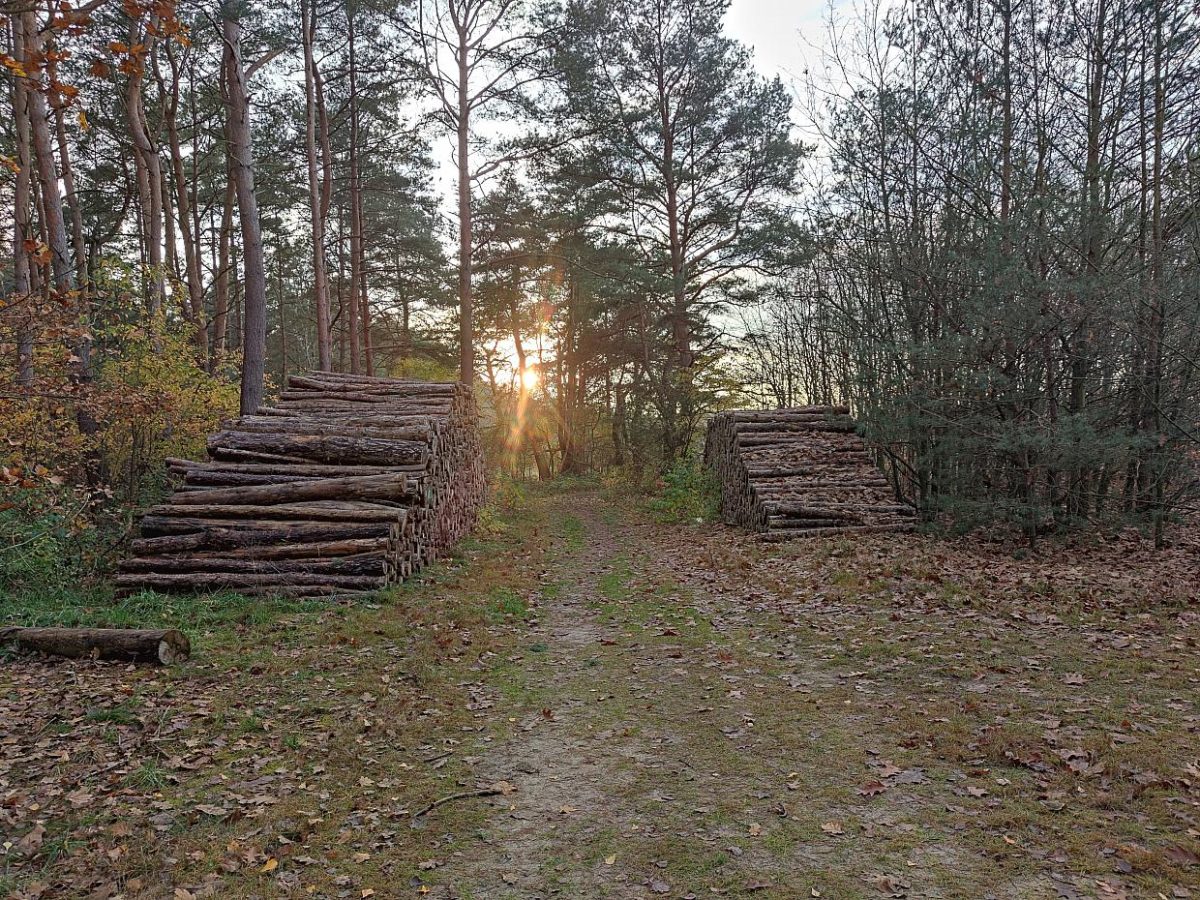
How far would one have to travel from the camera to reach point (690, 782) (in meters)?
4.37

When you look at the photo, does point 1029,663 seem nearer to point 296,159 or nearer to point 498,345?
point 296,159

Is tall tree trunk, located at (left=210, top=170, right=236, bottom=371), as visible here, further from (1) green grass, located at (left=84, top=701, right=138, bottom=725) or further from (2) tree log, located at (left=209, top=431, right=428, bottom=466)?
(1) green grass, located at (left=84, top=701, right=138, bottom=725)

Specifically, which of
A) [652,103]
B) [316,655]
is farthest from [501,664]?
[652,103]

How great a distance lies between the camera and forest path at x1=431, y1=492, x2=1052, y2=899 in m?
3.42

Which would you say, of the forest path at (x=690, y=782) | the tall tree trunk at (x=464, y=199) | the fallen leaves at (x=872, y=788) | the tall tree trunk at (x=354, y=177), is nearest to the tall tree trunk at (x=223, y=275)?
the tall tree trunk at (x=354, y=177)

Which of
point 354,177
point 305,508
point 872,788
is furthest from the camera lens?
point 354,177

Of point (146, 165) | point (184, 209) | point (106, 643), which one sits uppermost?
point (146, 165)

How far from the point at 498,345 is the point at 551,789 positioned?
30.9 meters

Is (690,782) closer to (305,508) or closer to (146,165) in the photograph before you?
(305,508)

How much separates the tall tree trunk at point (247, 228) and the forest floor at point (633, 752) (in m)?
6.83

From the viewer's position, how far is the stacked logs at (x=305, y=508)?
339 inches

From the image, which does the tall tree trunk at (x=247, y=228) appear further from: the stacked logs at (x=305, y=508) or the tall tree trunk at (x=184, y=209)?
the tall tree trunk at (x=184, y=209)

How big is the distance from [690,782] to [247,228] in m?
13.3

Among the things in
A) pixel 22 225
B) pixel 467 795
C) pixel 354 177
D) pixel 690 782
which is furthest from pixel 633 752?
pixel 354 177
